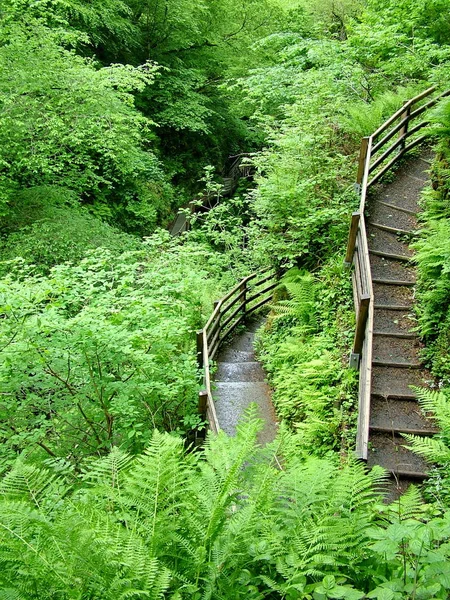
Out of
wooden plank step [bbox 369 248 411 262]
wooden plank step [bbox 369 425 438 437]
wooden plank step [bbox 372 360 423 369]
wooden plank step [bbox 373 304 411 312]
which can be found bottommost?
wooden plank step [bbox 369 425 438 437]

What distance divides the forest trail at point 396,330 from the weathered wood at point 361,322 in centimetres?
34

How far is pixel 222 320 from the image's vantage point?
10.5 meters

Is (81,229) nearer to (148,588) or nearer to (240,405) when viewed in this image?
(240,405)

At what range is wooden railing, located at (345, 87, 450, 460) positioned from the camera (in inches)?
221

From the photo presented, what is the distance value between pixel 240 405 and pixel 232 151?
18.6m

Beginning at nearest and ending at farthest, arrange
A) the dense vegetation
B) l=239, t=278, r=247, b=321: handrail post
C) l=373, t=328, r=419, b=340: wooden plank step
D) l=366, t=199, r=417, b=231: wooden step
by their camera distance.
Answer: the dense vegetation
l=373, t=328, r=419, b=340: wooden plank step
l=366, t=199, r=417, b=231: wooden step
l=239, t=278, r=247, b=321: handrail post

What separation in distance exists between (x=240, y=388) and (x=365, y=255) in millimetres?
3317

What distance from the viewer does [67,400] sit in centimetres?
547

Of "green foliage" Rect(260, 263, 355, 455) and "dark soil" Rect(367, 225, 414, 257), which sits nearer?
"green foliage" Rect(260, 263, 355, 455)

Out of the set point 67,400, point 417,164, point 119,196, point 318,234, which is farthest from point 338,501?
point 119,196

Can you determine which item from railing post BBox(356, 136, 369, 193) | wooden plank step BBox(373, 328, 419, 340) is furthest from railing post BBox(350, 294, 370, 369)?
railing post BBox(356, 136, 369, 193)

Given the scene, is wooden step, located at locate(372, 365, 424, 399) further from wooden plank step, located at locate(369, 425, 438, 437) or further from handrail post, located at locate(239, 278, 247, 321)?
handrail post, located at locate(239, 278, 247, 321)

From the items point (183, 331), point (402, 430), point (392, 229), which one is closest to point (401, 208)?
point (392, 229)

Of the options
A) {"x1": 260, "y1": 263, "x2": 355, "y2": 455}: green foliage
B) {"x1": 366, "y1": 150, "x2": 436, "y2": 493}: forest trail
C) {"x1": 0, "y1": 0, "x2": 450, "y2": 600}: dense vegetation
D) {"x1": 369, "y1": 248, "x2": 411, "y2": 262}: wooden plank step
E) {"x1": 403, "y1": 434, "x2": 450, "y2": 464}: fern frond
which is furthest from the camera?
{"x1": 369, "y1": 248, "x2": 411, "y2": 262}: wooden plank step
